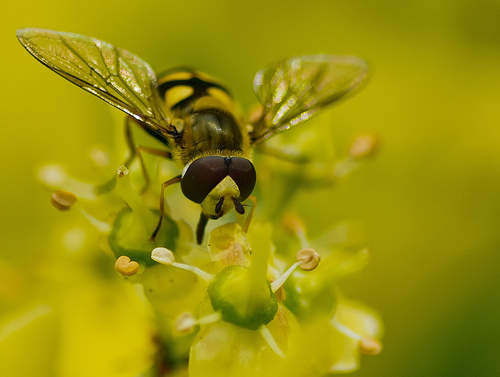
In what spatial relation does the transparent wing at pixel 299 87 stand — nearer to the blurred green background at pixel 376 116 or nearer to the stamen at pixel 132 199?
the stamen at pixel 132 199

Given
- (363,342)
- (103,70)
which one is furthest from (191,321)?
(103,70)

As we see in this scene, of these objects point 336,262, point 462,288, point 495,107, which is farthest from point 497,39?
point 336,262

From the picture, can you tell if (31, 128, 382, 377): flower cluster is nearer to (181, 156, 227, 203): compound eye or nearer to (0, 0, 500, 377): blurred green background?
(181, 156, 227, 203): compound eye

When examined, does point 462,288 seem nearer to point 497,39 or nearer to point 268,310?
point 497,39

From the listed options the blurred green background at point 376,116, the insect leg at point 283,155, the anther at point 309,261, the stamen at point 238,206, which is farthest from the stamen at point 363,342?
the blurred green background at point 376,116

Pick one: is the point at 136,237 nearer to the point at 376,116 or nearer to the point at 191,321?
the point at 191,321

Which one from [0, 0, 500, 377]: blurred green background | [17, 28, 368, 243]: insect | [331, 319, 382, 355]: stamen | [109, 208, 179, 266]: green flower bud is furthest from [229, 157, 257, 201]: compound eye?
[0, 0, 500, 377]: blurred green background

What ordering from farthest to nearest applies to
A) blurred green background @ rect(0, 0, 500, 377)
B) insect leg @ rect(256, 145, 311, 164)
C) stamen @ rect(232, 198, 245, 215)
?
blurred green background @ rect(0, 0, 500, 377) → insect leg @ rect(256, 145, 311, 164) → stamen @ rect(232, 198, 245, 215)
